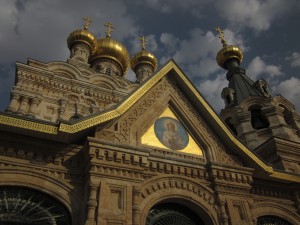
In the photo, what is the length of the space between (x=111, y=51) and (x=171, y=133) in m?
18.3

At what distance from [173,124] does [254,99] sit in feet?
29.5

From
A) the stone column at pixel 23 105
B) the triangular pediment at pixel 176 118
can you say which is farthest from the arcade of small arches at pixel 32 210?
the stone column at pixel 23 105

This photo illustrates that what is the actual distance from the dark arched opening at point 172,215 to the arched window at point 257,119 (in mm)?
8799

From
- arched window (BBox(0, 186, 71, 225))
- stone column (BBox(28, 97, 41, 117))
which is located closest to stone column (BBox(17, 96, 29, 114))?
stone column (BBox(28, 97, 41, 117))

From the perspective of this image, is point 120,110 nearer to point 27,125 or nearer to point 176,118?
point 176,118

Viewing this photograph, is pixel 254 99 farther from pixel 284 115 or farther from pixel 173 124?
pixel 173 124

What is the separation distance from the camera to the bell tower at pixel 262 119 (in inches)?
491

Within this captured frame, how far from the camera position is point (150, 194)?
24.0 ft

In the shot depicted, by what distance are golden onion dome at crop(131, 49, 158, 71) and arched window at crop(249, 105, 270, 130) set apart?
13.8m

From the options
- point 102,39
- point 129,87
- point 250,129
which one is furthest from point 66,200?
point 102,39

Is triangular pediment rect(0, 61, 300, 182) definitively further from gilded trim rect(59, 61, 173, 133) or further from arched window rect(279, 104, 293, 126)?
arched window rect(279, 104, 293, 126)

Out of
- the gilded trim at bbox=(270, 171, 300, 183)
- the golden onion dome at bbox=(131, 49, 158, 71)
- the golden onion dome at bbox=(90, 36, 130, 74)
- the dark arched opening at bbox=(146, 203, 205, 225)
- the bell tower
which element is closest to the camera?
the dark arched opening at bbox=(146, 203, 205, 225)

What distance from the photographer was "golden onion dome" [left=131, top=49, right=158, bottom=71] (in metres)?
28.5

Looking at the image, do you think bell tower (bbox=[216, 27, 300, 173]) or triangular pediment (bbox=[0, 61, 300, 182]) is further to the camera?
bell tower (bbox=[216, 27, 300, 173])
